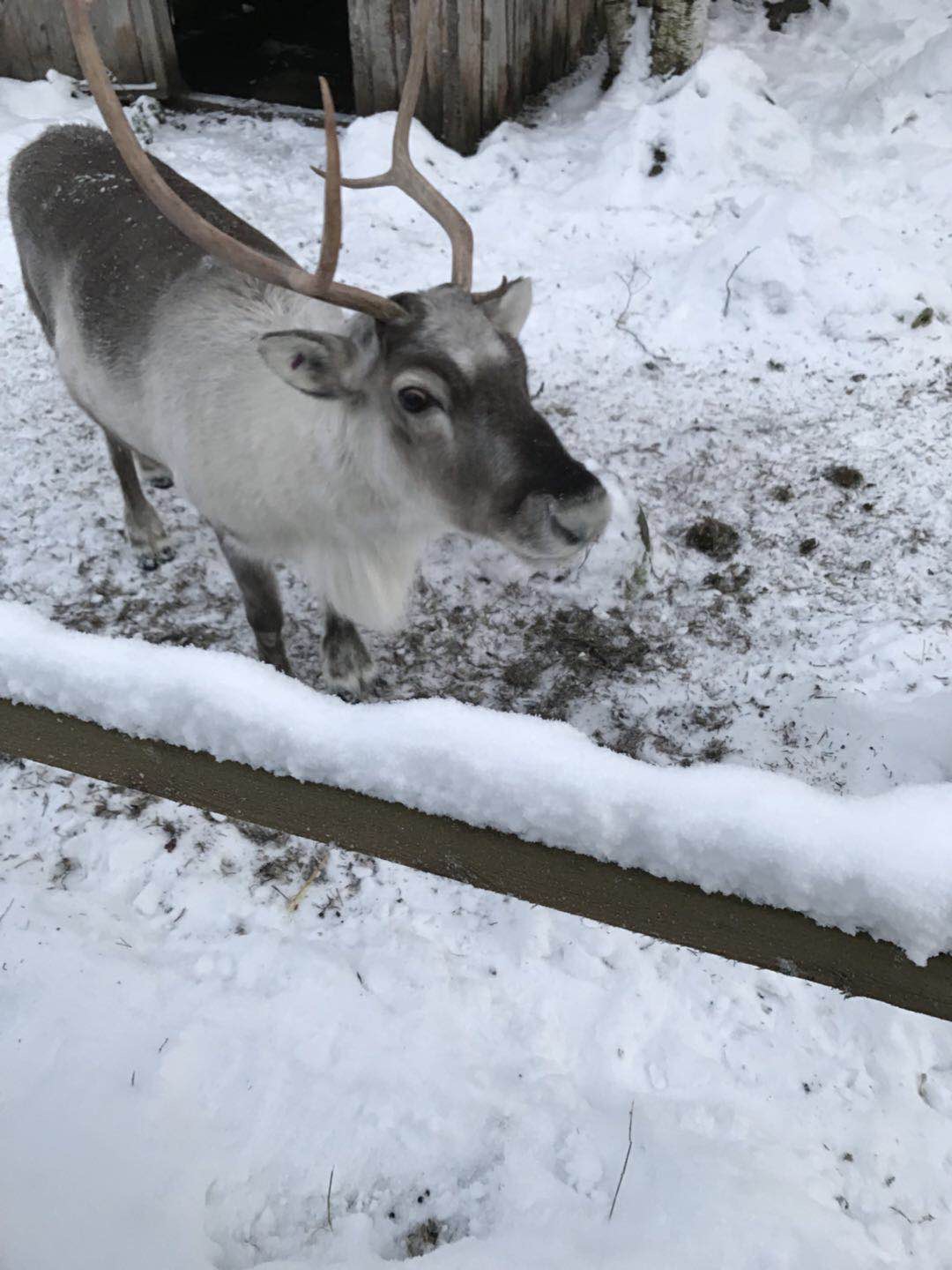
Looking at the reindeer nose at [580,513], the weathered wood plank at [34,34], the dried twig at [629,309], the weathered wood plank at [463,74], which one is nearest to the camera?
the reindeer nose at [580,513]

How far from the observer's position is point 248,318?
8.96 feet

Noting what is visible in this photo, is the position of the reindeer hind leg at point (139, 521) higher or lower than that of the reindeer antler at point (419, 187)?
lower

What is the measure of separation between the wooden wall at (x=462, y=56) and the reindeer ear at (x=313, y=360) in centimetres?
454

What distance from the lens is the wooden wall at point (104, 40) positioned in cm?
629

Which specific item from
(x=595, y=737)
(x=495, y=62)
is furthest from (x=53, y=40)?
(x=595, y=737)

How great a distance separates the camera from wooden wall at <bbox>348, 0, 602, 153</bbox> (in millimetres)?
5605

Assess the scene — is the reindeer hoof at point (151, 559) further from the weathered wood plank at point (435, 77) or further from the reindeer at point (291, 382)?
the weathered wood plank at point (435, 77)

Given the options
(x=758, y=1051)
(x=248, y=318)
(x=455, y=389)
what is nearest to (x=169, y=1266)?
(x=758, y=1051)

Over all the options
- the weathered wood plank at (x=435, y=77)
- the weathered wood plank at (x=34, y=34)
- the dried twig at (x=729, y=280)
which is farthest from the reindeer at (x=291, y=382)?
the weathered wood plank at (x=34, y=34)

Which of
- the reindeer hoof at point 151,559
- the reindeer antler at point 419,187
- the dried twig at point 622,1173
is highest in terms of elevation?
the reindeer antler at point 419,187

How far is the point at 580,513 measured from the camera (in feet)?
6.59

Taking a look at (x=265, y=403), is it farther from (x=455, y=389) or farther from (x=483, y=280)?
(x=483, y=280)

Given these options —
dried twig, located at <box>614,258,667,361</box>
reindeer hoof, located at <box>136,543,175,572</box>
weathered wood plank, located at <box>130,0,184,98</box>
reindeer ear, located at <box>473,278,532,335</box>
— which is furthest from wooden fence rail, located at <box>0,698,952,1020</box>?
weathered wood plank, located at <box>130,0,184,98</box>

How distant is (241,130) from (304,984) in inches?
246
